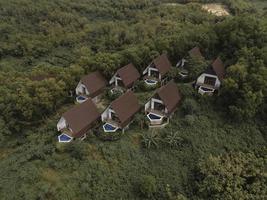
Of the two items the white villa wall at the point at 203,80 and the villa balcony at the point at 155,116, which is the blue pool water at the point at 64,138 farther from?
the white villa wall at the point at 203,80

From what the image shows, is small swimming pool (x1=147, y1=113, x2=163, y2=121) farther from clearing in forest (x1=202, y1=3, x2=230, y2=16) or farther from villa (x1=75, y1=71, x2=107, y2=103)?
clearing in forest (x1=202, y1=3, x2=230, y2=16)

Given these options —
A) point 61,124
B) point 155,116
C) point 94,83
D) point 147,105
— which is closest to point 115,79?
point 94,83

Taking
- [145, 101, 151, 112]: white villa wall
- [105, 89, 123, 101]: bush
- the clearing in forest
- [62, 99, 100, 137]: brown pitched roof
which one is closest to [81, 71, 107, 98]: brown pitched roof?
[105, 89, 123, 101]: bush

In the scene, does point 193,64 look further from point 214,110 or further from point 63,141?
point 63,141

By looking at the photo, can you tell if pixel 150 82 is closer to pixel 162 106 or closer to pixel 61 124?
pixel 162 106

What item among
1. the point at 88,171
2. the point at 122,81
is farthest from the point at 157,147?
the point at 122,81

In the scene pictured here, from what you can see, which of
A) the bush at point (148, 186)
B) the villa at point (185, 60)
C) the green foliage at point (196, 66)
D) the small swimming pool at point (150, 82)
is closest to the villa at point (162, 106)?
the green foliage at point (196, 66)
